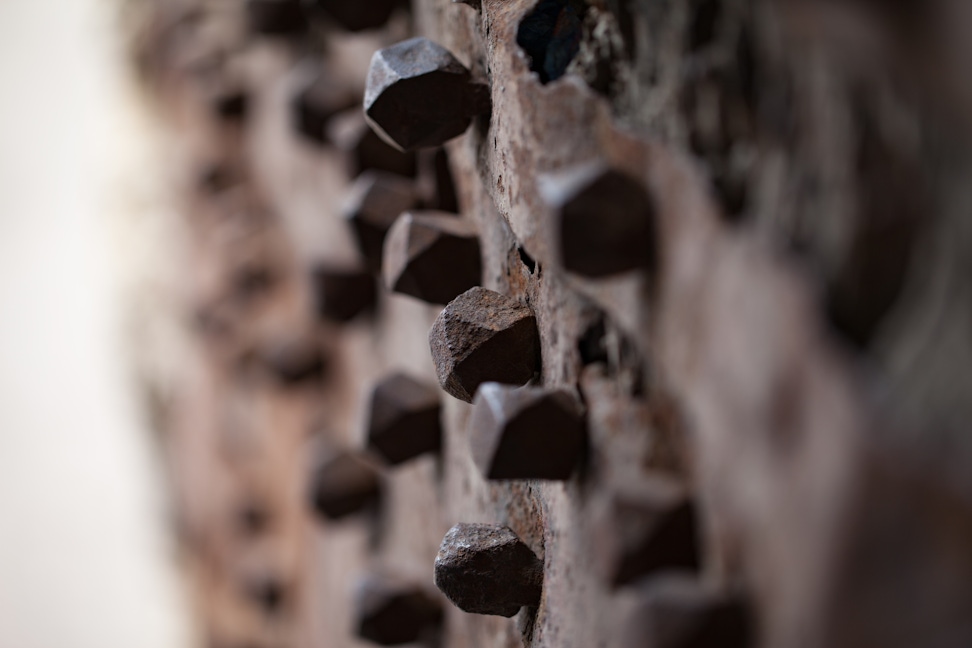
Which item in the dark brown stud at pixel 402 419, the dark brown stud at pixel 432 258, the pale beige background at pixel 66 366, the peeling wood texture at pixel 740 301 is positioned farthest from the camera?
the pale beige background at pixel 66 366

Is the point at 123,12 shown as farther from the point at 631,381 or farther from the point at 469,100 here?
the point at 631,381

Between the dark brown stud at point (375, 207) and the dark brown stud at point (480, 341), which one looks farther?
the dark brown stud at point (375, 207)

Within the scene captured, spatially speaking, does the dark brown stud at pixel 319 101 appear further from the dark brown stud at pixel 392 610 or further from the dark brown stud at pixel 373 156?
the dark brown stud at pixel 392 610

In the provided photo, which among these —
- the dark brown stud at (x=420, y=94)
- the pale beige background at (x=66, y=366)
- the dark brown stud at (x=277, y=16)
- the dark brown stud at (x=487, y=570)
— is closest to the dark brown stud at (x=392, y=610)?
the dark brown stud at (x=487, y=570)

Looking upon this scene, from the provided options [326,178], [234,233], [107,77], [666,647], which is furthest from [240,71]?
[666,647]

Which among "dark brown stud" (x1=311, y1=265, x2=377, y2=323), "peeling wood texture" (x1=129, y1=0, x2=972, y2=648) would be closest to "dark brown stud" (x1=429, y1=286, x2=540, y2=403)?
"peeling wood texture" (x1=129, y1=0, x2=972, y2=648)

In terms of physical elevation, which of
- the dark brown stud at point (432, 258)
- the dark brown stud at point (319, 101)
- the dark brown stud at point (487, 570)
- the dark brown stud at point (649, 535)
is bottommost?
the dark brown stud at point (487, 570)

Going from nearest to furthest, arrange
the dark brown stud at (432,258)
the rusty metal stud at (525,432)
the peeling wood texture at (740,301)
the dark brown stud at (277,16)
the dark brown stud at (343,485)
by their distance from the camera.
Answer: the peeling wood texture at (740,301), the rusty metal stud at (525,432), the dark brown stud at (432,258), the dark brown stud at (343,485), the dark brown stud at (277,16)

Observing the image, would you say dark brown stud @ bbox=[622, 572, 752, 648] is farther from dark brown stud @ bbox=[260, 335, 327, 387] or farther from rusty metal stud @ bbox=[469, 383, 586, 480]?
dark brown stud @ bbox=[260, 335, 327, 387]
